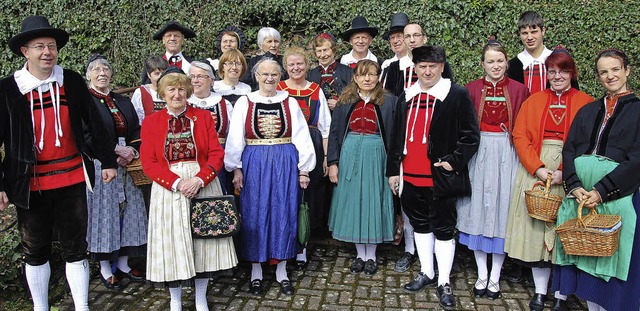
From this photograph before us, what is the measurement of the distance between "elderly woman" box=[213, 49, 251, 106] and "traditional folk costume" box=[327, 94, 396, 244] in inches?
36.7

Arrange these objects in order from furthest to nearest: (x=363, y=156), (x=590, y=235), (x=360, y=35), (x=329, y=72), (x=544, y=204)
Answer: (x=360, y=35) → (x=329, y=72) → (x=363, y=156) → (x=544, y=204) → (x=590, y=235)

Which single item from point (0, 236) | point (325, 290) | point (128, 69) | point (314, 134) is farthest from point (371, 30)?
point (128, 69)

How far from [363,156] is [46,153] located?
7.73 feet

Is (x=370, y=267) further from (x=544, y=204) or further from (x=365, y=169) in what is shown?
(x=544, y=204)

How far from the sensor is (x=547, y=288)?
13.0ft

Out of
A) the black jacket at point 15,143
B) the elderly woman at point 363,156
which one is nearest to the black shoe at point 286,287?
the elderly woman at point 363,156

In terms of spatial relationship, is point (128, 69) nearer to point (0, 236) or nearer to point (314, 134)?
point (0, 236)

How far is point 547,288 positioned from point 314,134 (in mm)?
2260

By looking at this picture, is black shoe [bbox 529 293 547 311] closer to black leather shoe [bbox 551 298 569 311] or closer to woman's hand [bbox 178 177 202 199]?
black leather shoe [bbox 551 298 569 311]

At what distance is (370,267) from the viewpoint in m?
4.46

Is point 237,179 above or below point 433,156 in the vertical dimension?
below

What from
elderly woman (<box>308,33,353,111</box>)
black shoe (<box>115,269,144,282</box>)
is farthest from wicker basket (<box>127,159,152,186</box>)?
elderly woman (<box>308,33,353,111</box>)

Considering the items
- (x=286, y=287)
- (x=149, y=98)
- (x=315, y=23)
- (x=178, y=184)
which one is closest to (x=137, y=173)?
(x=149, y=98)

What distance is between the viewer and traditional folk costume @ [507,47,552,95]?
429 centimetres
